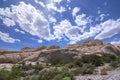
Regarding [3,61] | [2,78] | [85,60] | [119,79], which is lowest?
[119,79]

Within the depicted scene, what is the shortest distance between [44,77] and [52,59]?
26.6 metres

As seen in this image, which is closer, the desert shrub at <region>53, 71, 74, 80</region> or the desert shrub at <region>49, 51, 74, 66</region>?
the desert shrub at <region>53, 71, 74, 80</region>

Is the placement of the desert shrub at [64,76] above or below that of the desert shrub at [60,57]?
below

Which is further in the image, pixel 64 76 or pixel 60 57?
pixel 60 57

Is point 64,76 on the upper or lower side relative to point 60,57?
lower

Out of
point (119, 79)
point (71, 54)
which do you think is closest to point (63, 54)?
point (71, 54)

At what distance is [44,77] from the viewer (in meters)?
18.0

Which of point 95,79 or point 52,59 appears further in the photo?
point 52,59

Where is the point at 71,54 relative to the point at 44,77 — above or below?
above

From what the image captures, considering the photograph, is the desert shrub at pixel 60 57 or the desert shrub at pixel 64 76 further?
the desert shrub at pixel 60 57

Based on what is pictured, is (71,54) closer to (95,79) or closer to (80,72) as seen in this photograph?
(80,72)

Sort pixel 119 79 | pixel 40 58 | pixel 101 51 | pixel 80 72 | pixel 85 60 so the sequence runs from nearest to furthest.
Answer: pixel 119 79 → pixel 80 72 → pixel 85 60 → pixel 40 58 → pixel 101 51

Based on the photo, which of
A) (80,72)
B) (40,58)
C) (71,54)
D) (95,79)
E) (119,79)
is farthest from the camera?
(71,54)

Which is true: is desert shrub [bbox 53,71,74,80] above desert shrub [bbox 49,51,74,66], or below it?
below
